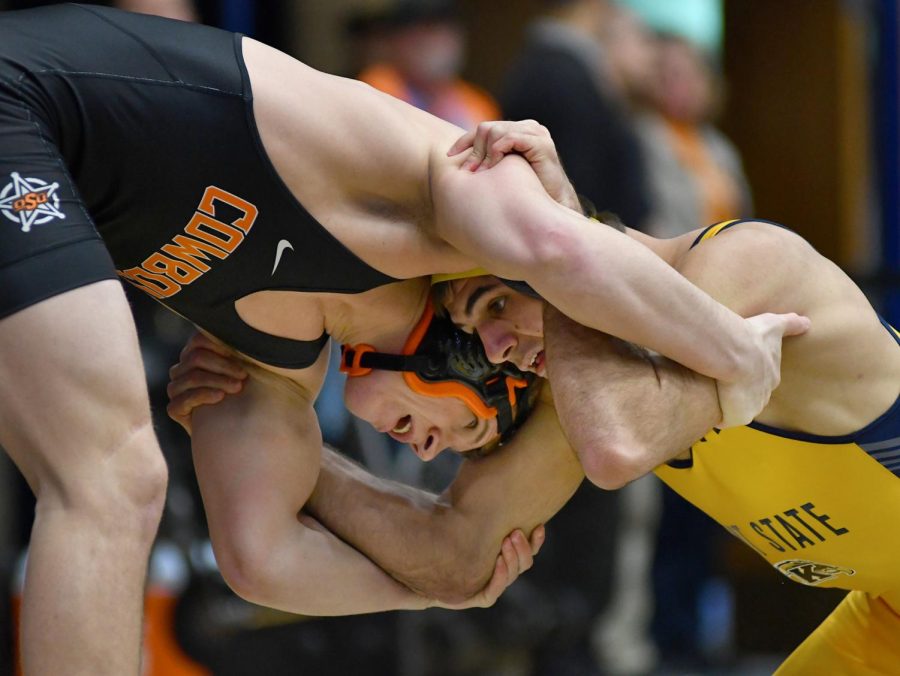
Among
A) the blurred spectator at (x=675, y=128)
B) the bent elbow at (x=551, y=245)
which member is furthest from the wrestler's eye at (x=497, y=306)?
the blurred spectator at (x=675, y=128)

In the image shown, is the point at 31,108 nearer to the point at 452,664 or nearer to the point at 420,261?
the point at 420,261

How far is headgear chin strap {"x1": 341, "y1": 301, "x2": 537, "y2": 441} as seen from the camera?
3.72 m

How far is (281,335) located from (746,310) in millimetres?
1024

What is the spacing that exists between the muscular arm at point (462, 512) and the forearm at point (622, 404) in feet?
2.19

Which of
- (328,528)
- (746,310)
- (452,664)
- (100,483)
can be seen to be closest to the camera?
(100,483)

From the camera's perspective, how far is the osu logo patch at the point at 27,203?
272 centimetres

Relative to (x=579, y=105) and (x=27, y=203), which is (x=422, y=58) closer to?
(x=579, y=105)

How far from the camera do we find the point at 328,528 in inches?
154

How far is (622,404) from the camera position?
122 inches

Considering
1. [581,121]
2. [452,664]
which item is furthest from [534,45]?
[452,664]

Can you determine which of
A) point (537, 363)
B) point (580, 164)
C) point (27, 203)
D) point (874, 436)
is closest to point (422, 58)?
point (580, 164)

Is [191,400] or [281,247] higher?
[281,247]

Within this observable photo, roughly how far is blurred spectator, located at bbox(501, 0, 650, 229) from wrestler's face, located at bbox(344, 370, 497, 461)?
92.9 inches

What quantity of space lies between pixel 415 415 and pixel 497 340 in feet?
1.07
